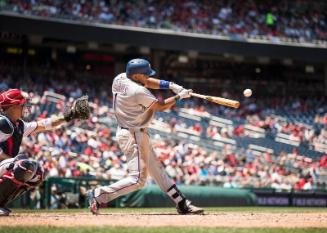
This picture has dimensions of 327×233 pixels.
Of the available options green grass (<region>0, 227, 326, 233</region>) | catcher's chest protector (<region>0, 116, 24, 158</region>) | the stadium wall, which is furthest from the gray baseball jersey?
the stadium wall

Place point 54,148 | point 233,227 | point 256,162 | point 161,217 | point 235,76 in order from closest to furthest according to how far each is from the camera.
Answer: point 233,227 < point 161,217 < point 54,148 < point 256,162 < point 235,76

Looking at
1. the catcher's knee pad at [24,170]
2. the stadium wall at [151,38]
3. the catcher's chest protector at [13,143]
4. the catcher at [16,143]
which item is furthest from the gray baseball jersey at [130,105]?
the stadium wall at [151,38]

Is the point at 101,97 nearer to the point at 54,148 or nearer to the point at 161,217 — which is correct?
the point at 54,148

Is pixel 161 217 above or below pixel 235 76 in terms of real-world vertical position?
below

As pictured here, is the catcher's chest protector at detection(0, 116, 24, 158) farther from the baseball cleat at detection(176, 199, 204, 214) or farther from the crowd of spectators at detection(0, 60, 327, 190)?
the crowd of spectators at detection(0, 60, 327, 190)

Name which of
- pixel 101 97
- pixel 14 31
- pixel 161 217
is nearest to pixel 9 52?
pixel 14 31

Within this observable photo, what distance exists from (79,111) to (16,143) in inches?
33.9

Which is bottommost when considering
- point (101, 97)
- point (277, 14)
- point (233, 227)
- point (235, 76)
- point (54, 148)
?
point (233, 227)

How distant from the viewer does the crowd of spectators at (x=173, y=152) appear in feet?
59.4

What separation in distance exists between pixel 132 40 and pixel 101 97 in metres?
4.11

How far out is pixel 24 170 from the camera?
25.9 feet

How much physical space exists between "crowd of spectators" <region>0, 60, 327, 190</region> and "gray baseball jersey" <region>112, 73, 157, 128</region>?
8.22 metres

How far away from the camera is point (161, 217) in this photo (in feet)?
27.7

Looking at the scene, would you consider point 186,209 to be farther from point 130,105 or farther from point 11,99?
point 11,99
